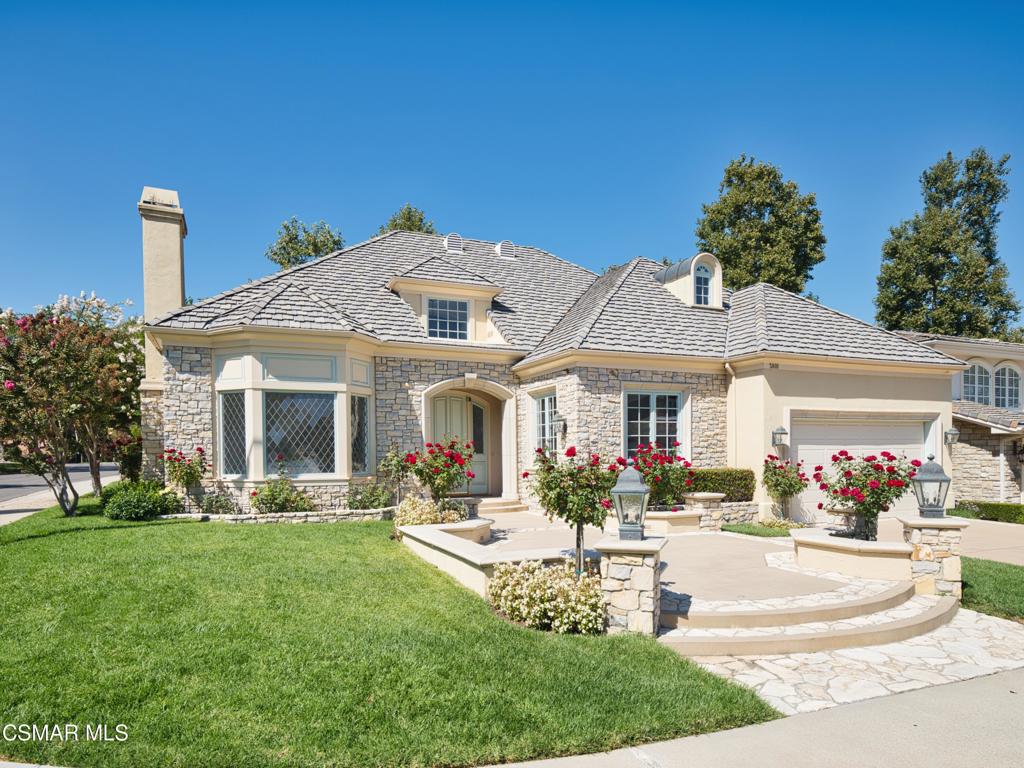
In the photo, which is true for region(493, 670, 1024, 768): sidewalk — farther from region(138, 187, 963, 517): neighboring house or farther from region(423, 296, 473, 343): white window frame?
region(423, 296, 473, 343): white window frame

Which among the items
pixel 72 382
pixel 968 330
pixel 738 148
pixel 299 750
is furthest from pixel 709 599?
pixel 968 330

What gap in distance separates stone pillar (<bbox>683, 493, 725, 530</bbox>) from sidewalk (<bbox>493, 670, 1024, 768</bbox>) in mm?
8017

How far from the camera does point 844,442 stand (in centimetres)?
1488

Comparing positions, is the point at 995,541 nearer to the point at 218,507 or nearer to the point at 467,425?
the point at 467,425

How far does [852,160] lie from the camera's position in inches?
551

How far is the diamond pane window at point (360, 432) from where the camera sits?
13703 mm

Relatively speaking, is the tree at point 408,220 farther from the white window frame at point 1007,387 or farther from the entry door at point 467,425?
the white window frame at point 1007,387

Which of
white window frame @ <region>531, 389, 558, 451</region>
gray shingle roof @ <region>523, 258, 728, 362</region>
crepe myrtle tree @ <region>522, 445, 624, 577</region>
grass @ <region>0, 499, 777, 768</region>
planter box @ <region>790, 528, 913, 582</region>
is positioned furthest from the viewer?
white window frame @ <region>531, 389, 558, 451</region>

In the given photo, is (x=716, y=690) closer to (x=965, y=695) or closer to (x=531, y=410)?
(x=965, y=695)

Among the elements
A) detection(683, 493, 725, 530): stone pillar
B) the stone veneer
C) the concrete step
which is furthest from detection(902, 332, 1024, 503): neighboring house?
the concrete step

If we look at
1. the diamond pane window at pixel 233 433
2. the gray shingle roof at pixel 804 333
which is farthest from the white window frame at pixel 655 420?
the diamond pane window at pixel 233 433

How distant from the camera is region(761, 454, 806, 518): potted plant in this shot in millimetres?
13539

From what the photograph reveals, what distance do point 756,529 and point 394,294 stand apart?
10.3 meters

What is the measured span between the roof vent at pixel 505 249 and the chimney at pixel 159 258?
8.94m
